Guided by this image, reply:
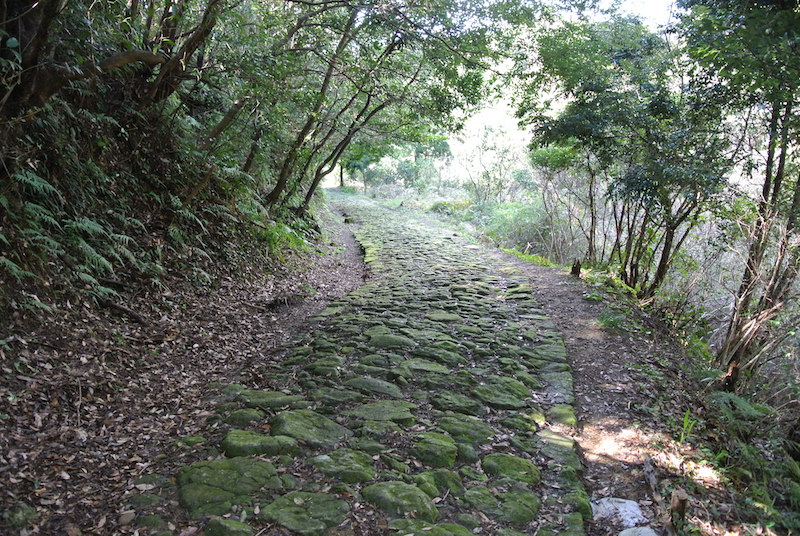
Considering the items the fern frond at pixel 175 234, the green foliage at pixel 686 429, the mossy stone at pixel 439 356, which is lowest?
the mossy stone at pixel 439 356

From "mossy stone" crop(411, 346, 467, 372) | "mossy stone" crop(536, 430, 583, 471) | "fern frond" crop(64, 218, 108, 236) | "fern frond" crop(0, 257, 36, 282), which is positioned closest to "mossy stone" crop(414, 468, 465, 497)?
"mossy stone" crop(536, 430, 583, 471)

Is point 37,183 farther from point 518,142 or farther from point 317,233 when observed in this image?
point 518,142

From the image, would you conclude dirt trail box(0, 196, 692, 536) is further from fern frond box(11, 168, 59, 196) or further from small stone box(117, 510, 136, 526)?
fern frond box(11, 168, 59, 196)

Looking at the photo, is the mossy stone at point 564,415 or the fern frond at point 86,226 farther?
the fern frond at point 86,226

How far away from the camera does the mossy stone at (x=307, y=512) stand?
2.76m

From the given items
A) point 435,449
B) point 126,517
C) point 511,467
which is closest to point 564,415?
point 511,467

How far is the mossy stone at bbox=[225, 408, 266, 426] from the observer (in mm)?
3916

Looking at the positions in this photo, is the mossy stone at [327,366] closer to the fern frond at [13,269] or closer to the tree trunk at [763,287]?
the fern frond at [13,269]

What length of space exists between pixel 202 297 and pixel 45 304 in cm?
212

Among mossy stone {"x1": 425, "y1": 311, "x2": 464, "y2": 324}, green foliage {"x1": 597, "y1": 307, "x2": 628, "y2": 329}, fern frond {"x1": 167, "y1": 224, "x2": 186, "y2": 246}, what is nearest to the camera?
fern frond {"x1": 167, "y1": 224, "x2": 186, "y2": 246}

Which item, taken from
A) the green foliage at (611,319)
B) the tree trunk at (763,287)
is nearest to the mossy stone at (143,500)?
the green foliage at (611,319)

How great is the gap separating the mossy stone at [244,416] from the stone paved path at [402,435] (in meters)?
0.01

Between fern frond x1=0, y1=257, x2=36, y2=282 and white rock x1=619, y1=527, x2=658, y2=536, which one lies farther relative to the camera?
fern frond x1=0, y1=257, x2=36, y2=282

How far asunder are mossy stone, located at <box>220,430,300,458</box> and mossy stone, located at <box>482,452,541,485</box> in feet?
4.76
